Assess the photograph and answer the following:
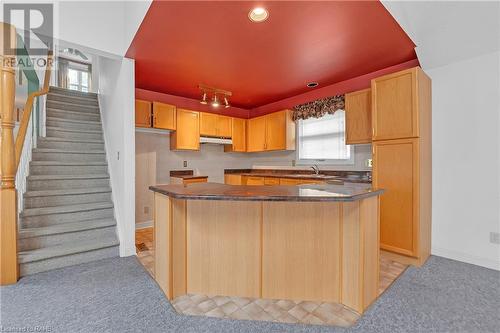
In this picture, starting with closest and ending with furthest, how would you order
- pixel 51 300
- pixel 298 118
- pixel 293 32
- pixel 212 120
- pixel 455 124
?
pixel 51 300, pixel 293 32, pixel 455 124, pixel 298 118, pixel 212 120

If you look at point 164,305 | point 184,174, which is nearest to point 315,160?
point 184,174

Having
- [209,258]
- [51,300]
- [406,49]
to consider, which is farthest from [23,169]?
[406,49]

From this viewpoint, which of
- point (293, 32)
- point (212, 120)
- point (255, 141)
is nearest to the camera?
point (293, 32)

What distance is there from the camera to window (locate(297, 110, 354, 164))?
403 centimetres

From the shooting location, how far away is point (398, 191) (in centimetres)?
270

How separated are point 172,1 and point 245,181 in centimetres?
356

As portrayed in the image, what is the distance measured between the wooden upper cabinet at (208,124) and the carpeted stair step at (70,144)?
1816 mm

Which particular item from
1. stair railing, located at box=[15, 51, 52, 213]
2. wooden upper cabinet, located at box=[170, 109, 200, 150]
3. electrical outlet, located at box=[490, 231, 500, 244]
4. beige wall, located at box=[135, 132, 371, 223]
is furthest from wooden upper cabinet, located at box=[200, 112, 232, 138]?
electrical outlet, located at box=[490, 231, 500, 244]

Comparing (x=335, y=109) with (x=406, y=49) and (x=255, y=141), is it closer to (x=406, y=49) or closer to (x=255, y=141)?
(x=406, y=49)

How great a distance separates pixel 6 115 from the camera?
85.7 inches

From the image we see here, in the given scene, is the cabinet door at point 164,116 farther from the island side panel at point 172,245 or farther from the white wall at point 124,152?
the island side panel at point 172,245

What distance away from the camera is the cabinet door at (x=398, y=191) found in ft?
8.41

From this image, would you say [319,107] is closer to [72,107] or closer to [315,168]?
[315,168]

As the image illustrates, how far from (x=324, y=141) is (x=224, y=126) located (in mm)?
2177
